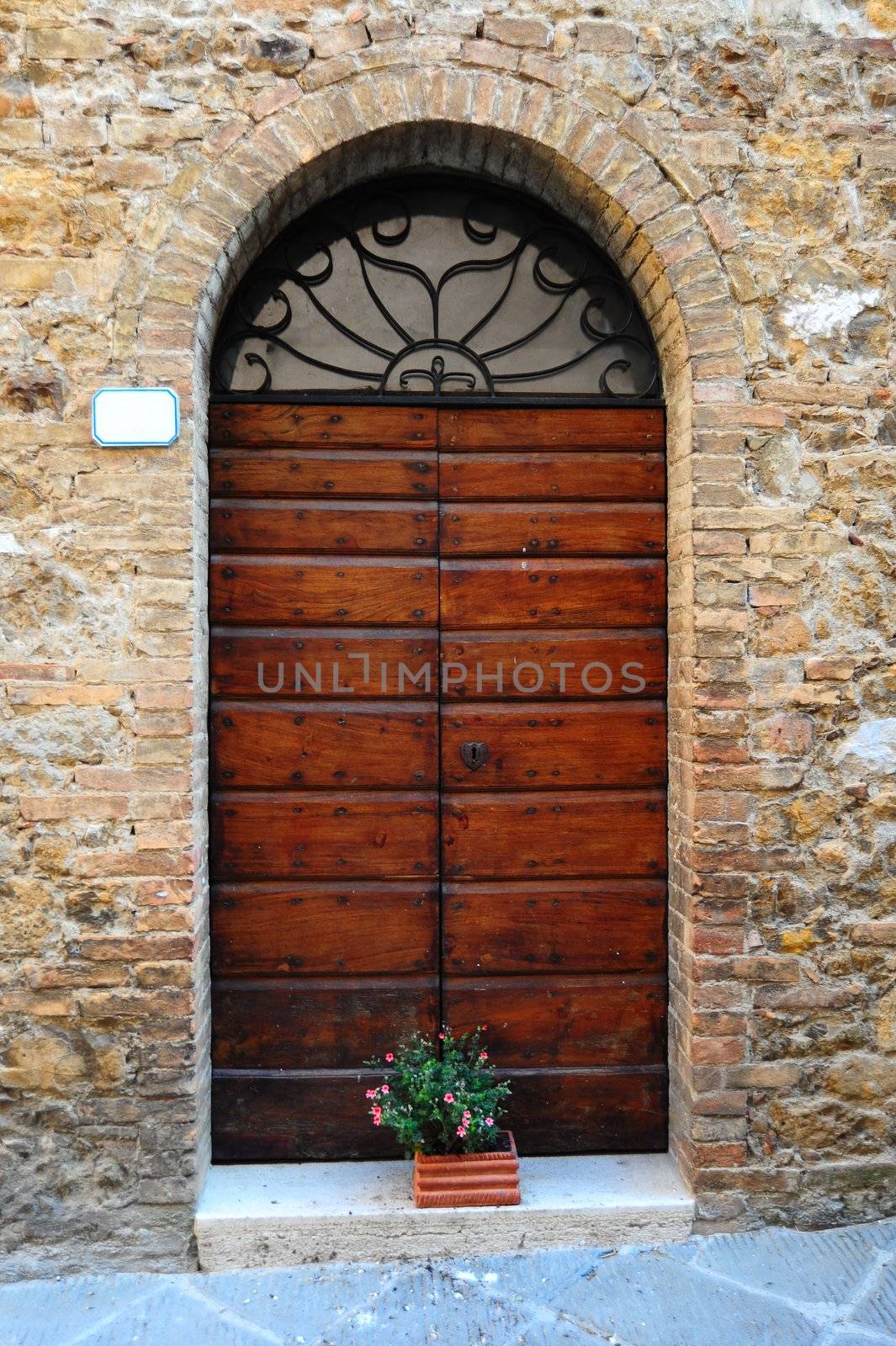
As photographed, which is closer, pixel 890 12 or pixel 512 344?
pixel 890 12

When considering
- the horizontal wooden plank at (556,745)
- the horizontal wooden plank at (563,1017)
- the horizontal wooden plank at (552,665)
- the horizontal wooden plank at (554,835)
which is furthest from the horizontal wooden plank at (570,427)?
the horizontal wooden plank at (563,1017)

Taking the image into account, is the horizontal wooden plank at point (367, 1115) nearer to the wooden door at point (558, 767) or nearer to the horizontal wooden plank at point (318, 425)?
the wooden door at point (558, 767)

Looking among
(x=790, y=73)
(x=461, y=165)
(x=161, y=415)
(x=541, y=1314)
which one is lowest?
(x=541, y=1314)

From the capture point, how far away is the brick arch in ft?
9.54

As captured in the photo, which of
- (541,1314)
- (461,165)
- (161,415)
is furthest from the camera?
(461,165)

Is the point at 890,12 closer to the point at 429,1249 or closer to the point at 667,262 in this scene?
the point at 667,262

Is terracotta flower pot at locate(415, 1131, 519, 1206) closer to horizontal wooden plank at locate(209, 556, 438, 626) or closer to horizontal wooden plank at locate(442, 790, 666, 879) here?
horizontal wooden plank at locate(442, 790, 666, 879)

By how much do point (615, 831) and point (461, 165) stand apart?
2.29 meters

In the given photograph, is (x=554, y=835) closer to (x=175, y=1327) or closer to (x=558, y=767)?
(x=558, y=767)

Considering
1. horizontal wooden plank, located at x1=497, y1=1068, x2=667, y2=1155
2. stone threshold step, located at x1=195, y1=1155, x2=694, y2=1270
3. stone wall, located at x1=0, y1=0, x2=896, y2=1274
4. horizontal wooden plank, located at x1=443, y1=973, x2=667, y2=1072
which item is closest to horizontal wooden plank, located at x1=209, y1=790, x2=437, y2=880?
stone wall, located at x1=0, y1=0, x2=896, y2=1274

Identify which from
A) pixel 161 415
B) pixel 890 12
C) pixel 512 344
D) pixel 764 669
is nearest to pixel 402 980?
pixel 764 669

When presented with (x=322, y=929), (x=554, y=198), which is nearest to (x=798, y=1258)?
(x=322, y=929)

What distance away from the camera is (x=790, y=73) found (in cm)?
305

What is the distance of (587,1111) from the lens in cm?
325
